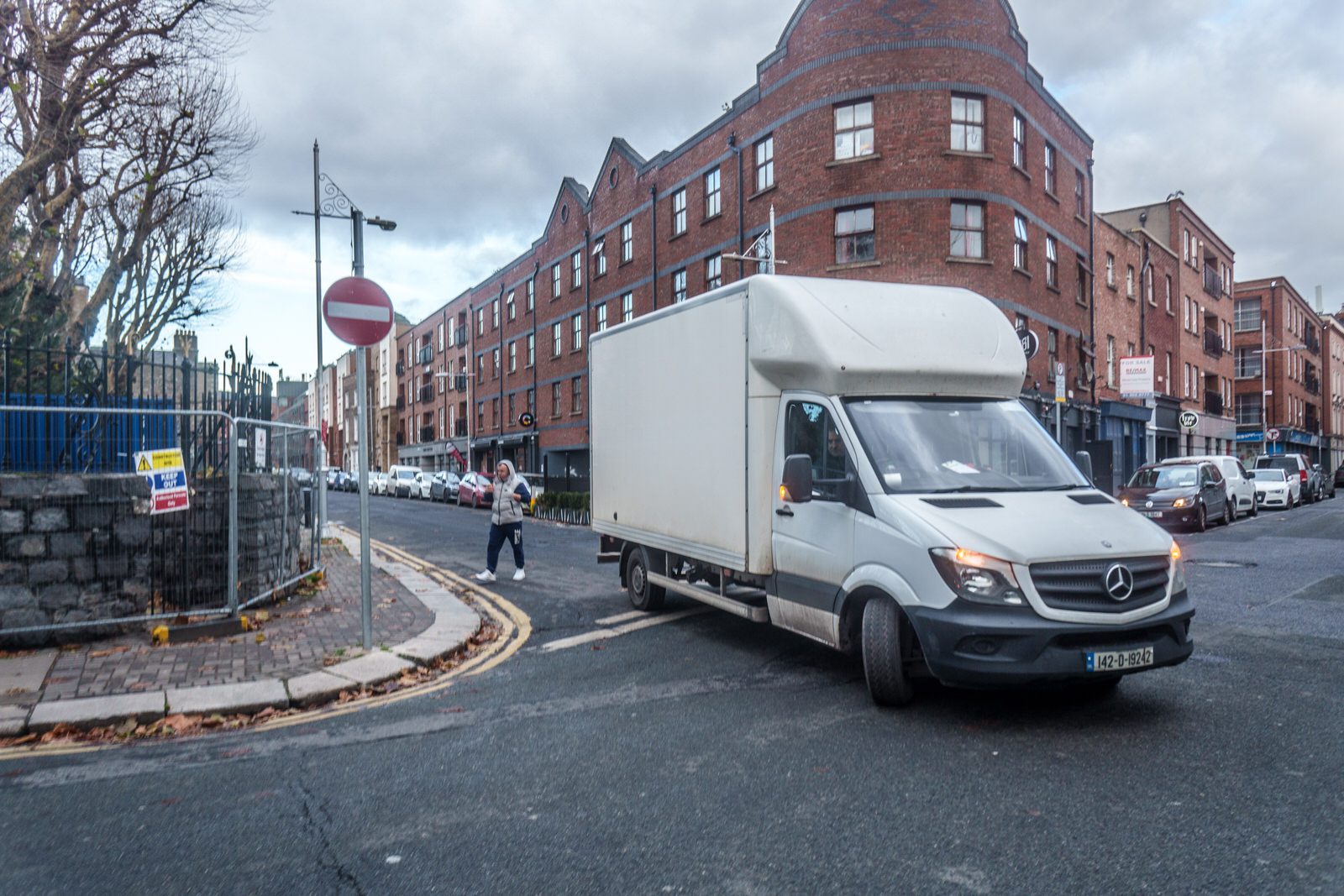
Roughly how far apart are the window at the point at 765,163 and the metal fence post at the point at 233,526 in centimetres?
1986

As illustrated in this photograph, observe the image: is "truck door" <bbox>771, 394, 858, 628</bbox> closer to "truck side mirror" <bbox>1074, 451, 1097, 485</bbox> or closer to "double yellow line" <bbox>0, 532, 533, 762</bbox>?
"truck side mirror" <bbox>1074, 451, 1097, 485</bbox>

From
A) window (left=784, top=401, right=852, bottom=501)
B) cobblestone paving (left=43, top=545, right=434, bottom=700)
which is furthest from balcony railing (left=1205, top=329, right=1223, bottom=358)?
cobblestone paving (left=43, top=545, right=434, bottom=700)

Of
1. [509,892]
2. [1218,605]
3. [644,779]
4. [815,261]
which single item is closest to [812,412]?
[644,779]

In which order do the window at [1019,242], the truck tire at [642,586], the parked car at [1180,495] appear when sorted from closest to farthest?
the truck tire at [642,586], the parked car at [1180,495], the window at [1019,242]

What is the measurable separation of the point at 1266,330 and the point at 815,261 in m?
52.8

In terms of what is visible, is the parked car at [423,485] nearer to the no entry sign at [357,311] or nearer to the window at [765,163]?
the window at [765,163]

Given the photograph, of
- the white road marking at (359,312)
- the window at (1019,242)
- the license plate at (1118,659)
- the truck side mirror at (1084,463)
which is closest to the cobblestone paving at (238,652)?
the white road marking at (359,312)

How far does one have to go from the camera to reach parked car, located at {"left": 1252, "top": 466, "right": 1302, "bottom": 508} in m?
28.5

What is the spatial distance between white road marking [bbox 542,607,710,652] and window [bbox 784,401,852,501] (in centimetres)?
277

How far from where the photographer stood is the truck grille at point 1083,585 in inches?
201

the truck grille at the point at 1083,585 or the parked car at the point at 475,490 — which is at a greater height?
the truck grille at the point at 1083,585

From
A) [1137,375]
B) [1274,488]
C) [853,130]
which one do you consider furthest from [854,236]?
[1274,488]

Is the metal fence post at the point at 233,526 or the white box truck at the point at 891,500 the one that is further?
the metal fence post at the point at 233,526

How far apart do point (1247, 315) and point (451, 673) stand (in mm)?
71668
